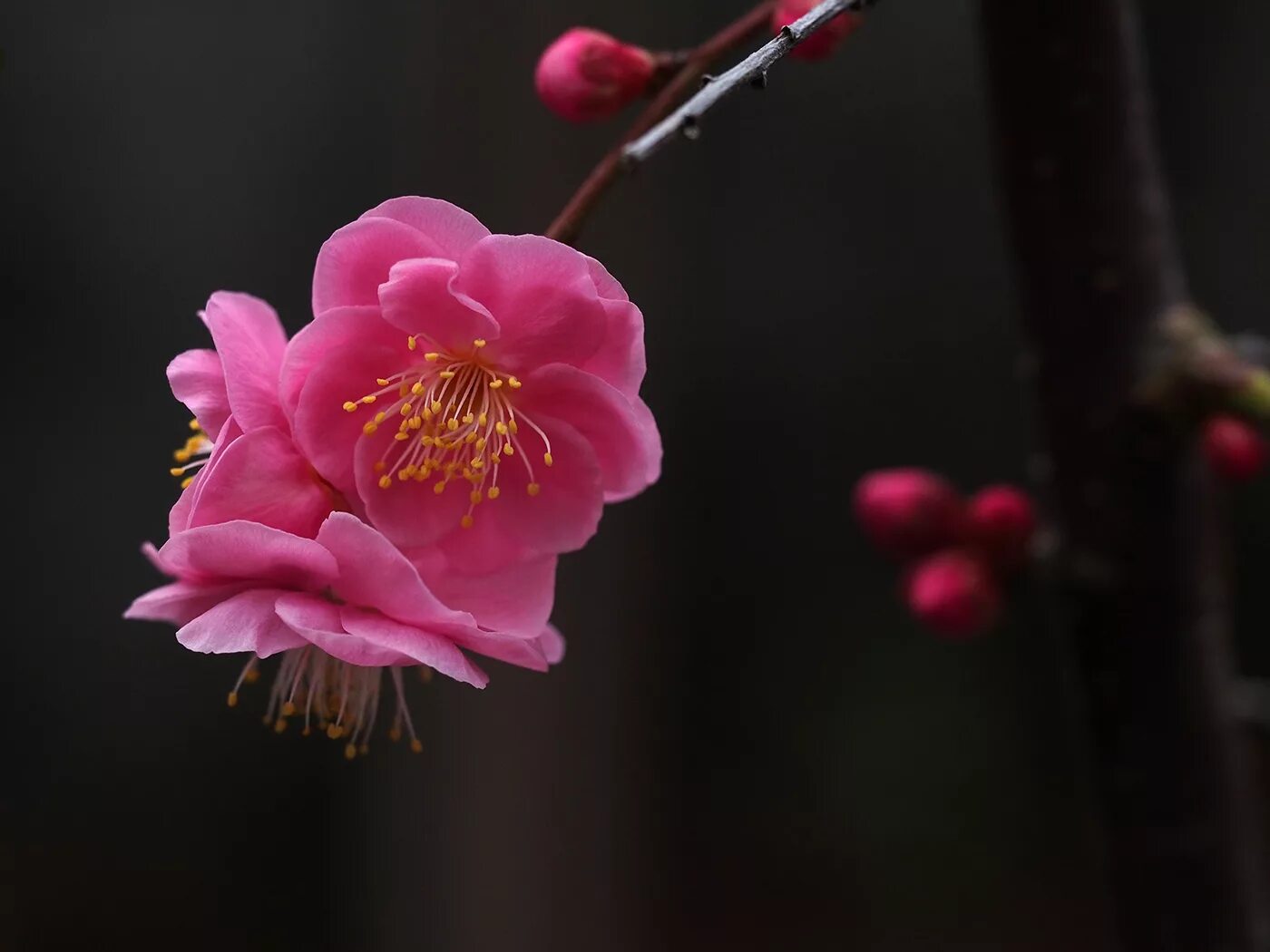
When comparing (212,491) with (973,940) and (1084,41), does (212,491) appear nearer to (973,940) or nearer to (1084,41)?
(1084,41)

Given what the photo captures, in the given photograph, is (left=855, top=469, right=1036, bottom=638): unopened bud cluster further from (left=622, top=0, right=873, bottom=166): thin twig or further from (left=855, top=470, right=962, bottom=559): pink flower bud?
(left=622, top=0, right=873, bottom=166): thin twig

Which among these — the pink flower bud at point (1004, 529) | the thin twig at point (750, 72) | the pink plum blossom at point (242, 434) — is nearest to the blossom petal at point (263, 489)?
the pink plum blossom at point (242, 434)

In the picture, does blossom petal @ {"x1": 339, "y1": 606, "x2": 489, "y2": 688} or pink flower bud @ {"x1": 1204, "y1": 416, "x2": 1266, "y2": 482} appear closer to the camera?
blossom petal @ {"x1": 339, "y1": 606, "x2": 489, "y2": 688}

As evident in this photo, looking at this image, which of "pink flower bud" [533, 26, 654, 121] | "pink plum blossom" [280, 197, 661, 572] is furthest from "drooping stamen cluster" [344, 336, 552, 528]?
"pink flower bud" [533, 26, 654, 121]

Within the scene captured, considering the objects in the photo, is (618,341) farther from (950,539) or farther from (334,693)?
(950,539)

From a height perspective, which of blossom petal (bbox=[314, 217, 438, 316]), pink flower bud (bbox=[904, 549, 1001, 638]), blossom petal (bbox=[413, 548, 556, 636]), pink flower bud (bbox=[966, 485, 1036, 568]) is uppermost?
pink flower bud (bbox=[966, 485, 1036, 568])

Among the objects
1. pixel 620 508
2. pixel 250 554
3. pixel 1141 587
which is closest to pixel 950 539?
pixel 1141 587
